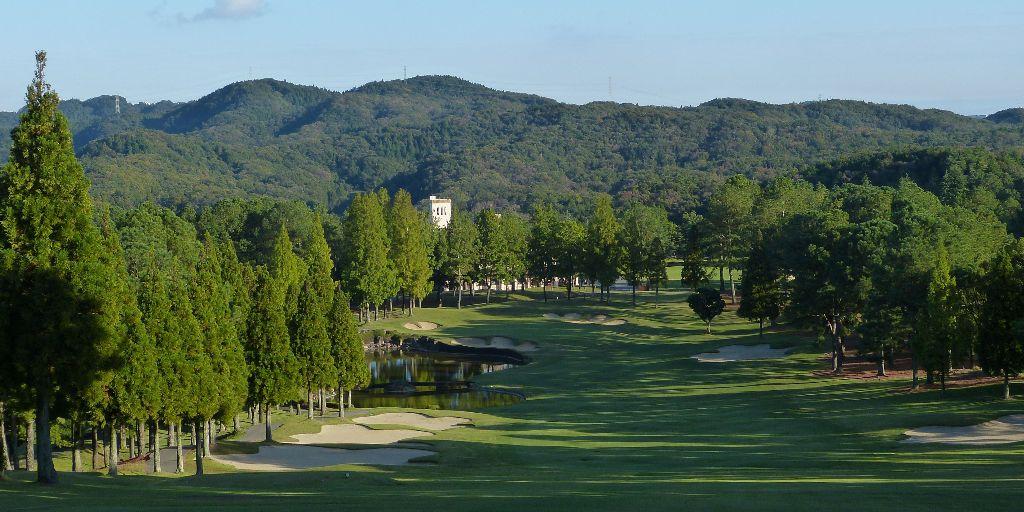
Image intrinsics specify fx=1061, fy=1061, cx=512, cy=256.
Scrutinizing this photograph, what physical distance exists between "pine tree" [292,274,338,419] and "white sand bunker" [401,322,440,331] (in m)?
44.2

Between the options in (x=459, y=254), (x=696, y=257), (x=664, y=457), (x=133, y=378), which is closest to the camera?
(x=133, y=378)

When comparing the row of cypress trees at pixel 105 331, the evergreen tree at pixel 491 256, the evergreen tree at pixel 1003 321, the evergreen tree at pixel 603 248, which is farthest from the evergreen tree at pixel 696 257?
the row of cypress trees at pixel 105 331

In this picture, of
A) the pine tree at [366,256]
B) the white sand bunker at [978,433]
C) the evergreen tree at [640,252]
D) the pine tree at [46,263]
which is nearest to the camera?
the pine tree at [46,263]

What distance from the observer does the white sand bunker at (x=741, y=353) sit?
73.1 m

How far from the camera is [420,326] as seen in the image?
319 ft

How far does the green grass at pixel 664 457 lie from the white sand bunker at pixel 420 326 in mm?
21215

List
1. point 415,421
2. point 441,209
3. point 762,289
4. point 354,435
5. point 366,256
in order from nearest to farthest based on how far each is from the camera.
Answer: point 354,435
point 415,421
point 762,289
point 366,256
point 441,209

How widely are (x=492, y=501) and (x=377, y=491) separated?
183 inches

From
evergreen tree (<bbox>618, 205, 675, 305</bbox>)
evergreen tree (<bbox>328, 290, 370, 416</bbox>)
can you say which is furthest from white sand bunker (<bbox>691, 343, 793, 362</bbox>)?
evergreen tree (<bbox>618, 205, 675, 305</bbox>)

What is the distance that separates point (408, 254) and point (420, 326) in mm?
8754

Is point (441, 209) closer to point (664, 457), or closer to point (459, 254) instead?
point (459, 254)

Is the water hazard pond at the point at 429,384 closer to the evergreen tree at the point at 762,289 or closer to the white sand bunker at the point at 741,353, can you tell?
the white sand bunker at the point at 741,353

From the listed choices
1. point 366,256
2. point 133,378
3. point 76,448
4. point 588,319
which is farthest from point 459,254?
point 133,378

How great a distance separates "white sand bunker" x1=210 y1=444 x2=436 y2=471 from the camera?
128 feet
